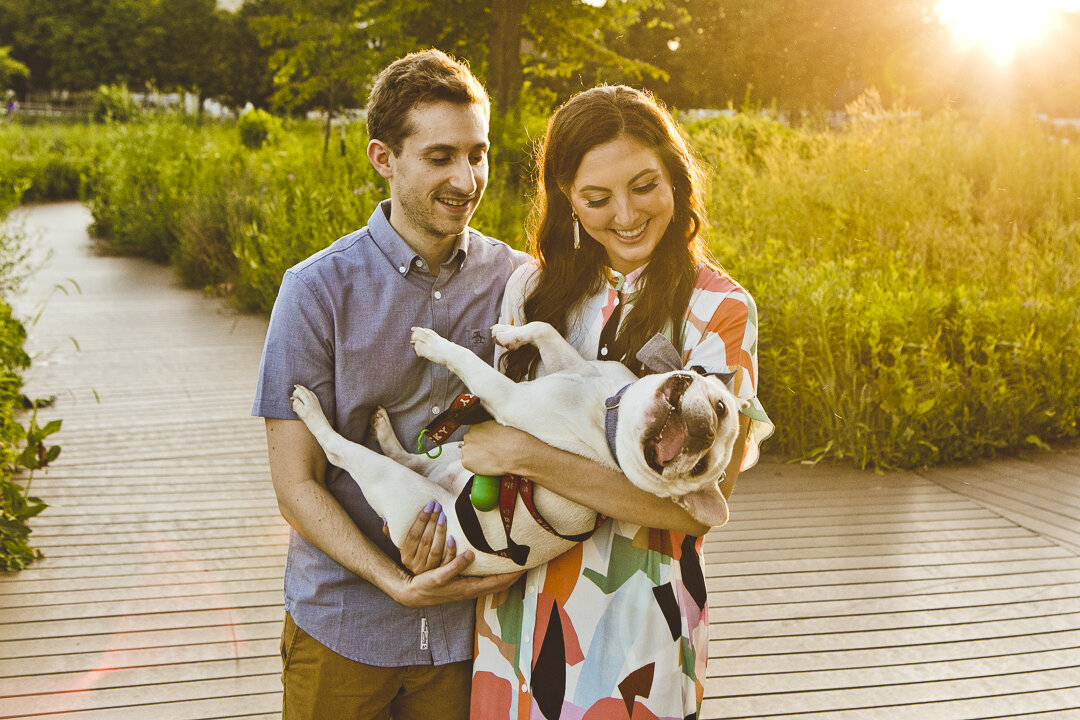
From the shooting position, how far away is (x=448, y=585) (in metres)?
1.77

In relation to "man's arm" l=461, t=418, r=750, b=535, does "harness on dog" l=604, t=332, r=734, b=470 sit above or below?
above

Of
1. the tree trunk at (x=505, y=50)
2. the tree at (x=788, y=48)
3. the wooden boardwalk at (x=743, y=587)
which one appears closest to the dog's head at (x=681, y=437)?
the wooden boardwalk at (x=743, y=587)

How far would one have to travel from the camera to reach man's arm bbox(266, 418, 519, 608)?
178 centimetres

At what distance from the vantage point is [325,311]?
1.88 metres

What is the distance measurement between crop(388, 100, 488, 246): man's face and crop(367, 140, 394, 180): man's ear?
0.4 inches

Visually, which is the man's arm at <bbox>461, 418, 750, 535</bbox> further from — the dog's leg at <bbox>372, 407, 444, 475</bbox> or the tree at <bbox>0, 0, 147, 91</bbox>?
the tree at <bbox>0, 0, 147, 91</bbox>

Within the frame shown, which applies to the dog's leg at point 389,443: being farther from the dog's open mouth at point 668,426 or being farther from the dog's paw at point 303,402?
the dog's open mouth at point 668,426

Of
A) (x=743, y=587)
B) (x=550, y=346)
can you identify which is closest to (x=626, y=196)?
(x=550, y=346)

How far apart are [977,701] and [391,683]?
2.31 meters

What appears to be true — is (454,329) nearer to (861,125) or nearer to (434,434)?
(434,434)

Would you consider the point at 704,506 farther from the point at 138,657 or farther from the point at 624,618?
the point at 138,657

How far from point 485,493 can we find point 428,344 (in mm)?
392

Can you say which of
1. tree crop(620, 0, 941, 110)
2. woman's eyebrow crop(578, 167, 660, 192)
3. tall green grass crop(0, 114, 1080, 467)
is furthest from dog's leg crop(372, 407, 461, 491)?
tree crop(620, 0, 941, 110)

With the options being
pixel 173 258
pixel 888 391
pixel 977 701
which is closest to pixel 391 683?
pixel 977 701
